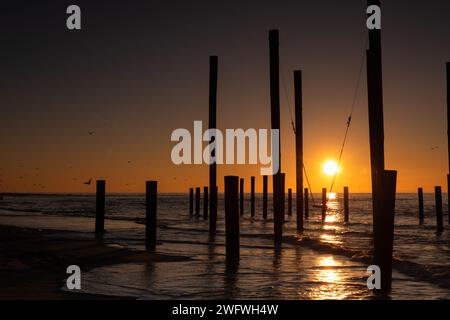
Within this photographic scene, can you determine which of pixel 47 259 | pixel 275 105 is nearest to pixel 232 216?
pixel 47 259

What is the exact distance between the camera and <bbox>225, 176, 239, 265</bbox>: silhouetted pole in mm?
9828

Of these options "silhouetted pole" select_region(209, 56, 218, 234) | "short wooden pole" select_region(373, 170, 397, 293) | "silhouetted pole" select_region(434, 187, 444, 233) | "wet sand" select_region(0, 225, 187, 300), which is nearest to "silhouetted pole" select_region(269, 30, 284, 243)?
"silhouetted pole" select_region(209, 56, 218, 234)

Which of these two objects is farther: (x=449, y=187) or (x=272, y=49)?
(x=449, y=187)

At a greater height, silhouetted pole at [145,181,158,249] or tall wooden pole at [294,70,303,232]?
tall wooden pole at [294,70,303,232]

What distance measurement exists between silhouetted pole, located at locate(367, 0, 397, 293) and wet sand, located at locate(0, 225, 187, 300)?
390 cm

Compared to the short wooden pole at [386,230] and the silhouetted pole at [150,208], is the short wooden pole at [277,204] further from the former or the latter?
the short wooden pole at [386,230]

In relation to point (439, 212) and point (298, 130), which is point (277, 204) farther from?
point (439, 212)

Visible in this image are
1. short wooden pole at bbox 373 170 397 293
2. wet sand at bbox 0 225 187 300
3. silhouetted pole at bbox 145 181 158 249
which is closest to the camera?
wet sand at bbox 0 225 187 300

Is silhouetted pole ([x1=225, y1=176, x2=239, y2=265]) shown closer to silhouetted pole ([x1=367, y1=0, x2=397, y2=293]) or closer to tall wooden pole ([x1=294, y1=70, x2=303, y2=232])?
silhouetted pole ([x1=367, y1=0, x2=397, y2=293])
